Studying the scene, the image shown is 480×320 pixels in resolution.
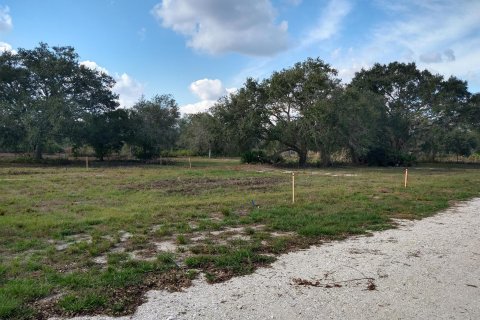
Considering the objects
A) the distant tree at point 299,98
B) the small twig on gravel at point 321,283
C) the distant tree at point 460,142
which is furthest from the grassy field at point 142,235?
the distant tree at point 460,142

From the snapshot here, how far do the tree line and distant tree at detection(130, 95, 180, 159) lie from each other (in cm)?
10

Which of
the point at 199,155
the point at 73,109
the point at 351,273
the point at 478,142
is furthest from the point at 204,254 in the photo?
the point at 199,155

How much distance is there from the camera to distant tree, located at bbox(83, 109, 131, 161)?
32406 millimetres

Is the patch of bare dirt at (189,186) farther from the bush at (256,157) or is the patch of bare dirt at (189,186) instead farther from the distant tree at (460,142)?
the distant tree at (460,142)

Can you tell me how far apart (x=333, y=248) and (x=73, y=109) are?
2933cm

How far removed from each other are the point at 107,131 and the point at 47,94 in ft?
18.9

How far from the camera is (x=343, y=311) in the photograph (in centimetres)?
418

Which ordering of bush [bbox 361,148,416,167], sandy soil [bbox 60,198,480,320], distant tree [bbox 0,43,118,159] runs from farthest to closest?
bush [bbox 361,148,416,167], distant tree [bbox 0,43,118,159], sandy soil [bbox 60,198,480,320]

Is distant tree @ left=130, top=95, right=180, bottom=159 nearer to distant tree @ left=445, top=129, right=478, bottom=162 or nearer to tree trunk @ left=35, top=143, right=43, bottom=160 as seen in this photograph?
tree trunk @ left=35, top=143, right=43, bottom=160

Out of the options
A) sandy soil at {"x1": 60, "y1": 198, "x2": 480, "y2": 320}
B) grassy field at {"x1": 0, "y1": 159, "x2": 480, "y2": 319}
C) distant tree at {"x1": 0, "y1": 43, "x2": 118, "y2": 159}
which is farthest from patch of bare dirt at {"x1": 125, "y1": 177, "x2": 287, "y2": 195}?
distant tree at {"x1": 0, "y1": 43, "x2": 118, "y2": 159}

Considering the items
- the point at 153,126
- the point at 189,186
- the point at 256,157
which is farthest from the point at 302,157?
the point at 189,186

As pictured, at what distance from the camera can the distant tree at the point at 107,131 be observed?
3241 centimetres

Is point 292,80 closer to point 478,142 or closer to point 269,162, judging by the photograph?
point 269,162

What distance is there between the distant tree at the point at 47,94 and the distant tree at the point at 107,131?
82cm
